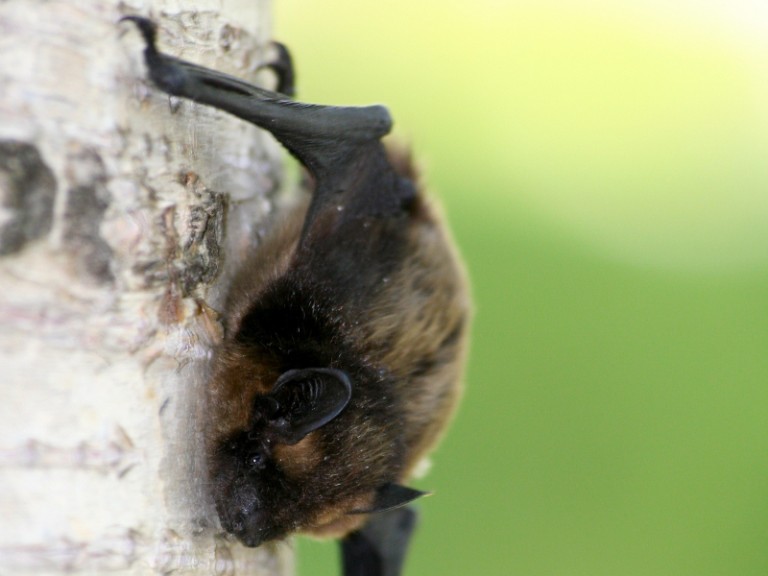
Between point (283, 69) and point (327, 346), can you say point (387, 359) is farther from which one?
point (283, 69)

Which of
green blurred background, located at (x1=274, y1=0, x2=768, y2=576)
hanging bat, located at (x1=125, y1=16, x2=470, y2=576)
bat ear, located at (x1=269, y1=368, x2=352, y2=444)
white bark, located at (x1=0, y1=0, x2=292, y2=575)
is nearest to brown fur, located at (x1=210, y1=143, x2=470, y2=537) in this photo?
hanging bat, located at (x1=125, y1=16, x2=470, y2=576)

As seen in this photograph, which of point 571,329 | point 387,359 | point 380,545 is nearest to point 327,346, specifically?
point 387,359

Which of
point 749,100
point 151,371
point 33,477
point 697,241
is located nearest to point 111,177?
point 151,371

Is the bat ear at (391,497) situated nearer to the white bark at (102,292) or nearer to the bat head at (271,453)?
the bat head at (271,453)

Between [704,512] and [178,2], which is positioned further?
[704,512]

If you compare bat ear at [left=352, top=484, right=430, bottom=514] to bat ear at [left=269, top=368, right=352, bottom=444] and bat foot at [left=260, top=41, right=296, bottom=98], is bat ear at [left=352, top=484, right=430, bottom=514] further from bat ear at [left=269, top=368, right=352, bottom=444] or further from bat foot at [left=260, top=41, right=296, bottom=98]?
bat foot at [left=260, top=41, right=296, bottom=98]

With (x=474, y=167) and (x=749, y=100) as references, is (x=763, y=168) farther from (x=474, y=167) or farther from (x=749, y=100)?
(x=474, y=167)
